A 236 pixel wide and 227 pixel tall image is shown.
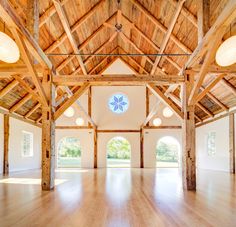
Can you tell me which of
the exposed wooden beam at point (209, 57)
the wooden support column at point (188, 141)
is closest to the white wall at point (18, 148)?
the wooden support column at point (188, 141)

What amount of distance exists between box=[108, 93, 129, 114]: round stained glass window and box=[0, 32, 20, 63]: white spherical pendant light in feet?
36.1

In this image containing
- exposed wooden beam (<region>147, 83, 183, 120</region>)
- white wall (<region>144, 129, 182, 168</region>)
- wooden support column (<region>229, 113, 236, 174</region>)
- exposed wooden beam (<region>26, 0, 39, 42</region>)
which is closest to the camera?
exposed wooden beam (<region>26, 0, 39, 42</region>)

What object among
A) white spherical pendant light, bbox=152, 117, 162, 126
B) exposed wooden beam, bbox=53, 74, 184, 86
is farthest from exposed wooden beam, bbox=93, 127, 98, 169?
exposed wooden beam, bbox=53, 74, 184, 86

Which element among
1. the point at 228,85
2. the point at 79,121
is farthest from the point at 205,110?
the point at 79,121

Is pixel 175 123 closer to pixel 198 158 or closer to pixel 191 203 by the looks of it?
pixel 198 158

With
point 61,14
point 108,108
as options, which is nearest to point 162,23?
point 61,14

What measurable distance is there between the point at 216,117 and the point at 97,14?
278 inches

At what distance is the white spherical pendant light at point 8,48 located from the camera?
12.0 ft

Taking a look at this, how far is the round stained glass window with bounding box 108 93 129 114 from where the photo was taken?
14875 mm

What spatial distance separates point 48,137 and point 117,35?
7005 millimetres

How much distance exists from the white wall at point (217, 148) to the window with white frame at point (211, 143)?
0.18m

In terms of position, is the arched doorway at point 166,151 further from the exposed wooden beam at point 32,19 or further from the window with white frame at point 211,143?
the exposed wooden beam at point 32,19

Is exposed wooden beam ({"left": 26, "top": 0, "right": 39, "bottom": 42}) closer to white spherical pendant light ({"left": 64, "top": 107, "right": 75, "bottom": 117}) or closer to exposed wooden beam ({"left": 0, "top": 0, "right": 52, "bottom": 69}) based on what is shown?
exposed wooden beam ({"left": 0, "top": 0, "right": 52, "bottom": 69})

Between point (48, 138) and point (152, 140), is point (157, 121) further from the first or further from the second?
point (48, 138)
